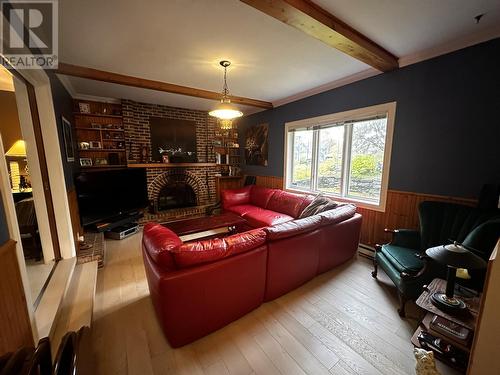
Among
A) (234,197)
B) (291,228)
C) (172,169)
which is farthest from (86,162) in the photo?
(291,228)

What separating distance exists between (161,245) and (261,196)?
10.3 ft

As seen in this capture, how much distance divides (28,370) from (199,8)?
2405 millimetres

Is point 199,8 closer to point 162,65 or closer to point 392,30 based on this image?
point 162,65

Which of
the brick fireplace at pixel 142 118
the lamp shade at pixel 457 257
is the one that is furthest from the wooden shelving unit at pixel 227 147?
the lamp shade at pixel 457 257

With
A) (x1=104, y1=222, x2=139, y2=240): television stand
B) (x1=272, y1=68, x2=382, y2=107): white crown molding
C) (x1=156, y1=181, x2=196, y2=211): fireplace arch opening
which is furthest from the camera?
(x1=156, y1=181, x2=196, y2=211): fireplace arch opening

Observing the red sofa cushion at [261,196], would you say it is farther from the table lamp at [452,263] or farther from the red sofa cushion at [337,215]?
the table lamp at [452,263]

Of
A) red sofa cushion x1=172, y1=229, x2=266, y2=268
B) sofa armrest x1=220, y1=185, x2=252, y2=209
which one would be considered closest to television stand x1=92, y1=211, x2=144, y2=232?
sofa armrest x1=220, y1=185, x2=252, y2=209

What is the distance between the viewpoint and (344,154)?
3514 millimetres

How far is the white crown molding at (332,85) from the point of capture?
299 cm

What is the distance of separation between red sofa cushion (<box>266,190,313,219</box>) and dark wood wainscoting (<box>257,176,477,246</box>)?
921 millimetres

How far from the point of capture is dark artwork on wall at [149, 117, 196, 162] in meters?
4.71

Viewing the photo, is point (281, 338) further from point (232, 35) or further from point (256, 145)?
point (256, 145)

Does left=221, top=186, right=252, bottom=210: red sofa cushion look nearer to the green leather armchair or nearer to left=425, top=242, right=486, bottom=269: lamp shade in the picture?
the green leather armchair

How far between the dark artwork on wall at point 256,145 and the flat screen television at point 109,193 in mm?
2642
